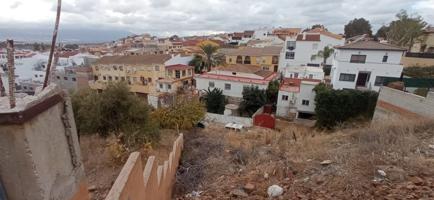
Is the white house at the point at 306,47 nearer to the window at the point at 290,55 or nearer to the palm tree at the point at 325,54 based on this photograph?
the window at the point at 290,55

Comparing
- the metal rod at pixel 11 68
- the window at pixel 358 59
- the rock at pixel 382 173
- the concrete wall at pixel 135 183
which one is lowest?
the rock at pixel 382 173

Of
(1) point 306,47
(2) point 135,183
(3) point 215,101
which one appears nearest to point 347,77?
(1) point 306,47

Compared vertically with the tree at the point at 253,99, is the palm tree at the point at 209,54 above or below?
above

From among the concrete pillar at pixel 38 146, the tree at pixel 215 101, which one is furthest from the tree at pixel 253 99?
the concrete pillar at pixel 38 146

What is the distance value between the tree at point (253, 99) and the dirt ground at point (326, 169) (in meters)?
13.9

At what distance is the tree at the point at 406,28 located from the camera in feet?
74.8

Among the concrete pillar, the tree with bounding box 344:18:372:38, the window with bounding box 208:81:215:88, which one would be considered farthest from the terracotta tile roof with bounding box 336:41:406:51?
the tree with bounding box 344:18:372:38

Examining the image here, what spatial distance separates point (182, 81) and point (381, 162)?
23.6 meters

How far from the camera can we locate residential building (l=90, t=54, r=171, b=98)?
26.1 metres

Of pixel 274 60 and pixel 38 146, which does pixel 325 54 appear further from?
pixel 38 146

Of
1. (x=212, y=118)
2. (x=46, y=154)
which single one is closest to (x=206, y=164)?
(x=46, y=154)

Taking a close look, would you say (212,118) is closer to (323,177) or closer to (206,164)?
(206,164)

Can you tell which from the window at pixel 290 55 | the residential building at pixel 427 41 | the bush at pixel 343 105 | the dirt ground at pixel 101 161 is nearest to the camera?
the dirt ground at pixel 101 161

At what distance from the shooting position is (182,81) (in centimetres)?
2644
